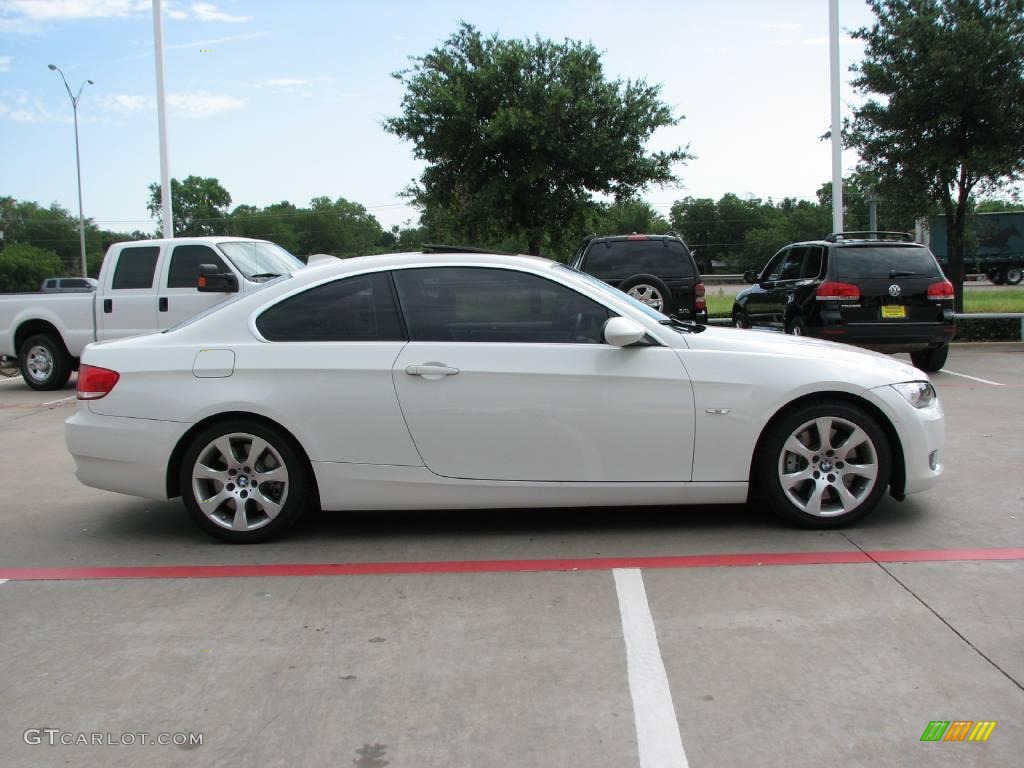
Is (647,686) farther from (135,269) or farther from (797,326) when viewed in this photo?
(135,269)

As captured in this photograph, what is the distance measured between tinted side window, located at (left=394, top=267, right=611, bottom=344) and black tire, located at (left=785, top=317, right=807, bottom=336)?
7007 millimetres

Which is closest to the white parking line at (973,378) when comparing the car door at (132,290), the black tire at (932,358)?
the black tire at (932,358)

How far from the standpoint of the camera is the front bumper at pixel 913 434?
5.32 metres

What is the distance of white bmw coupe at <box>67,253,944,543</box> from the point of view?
5203mm

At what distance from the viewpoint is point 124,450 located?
5363mm

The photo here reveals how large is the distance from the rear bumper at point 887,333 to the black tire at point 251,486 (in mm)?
7743

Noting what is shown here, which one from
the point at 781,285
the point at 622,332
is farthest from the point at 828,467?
the point at 781,285

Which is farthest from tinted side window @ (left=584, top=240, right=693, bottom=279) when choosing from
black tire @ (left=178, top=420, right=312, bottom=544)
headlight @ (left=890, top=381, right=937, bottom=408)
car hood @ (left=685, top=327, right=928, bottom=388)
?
Result: black tire @ (left=178, top=420, right=312, bottom=544)

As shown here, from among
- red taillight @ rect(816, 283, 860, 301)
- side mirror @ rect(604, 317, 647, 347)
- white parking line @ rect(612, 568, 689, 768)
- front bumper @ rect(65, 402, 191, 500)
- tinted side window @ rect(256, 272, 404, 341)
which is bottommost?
white parking line @ rect(612, 568, 689, 768)

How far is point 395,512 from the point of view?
20.1ft

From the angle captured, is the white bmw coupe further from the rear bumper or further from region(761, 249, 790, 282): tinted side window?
region(761, 249, 790, 282): tinted side window

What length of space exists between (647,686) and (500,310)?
2459 millimetres

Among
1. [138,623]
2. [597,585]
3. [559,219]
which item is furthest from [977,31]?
[138,623]

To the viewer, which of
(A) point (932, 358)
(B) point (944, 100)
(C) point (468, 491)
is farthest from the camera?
(B) point (944, 100)
